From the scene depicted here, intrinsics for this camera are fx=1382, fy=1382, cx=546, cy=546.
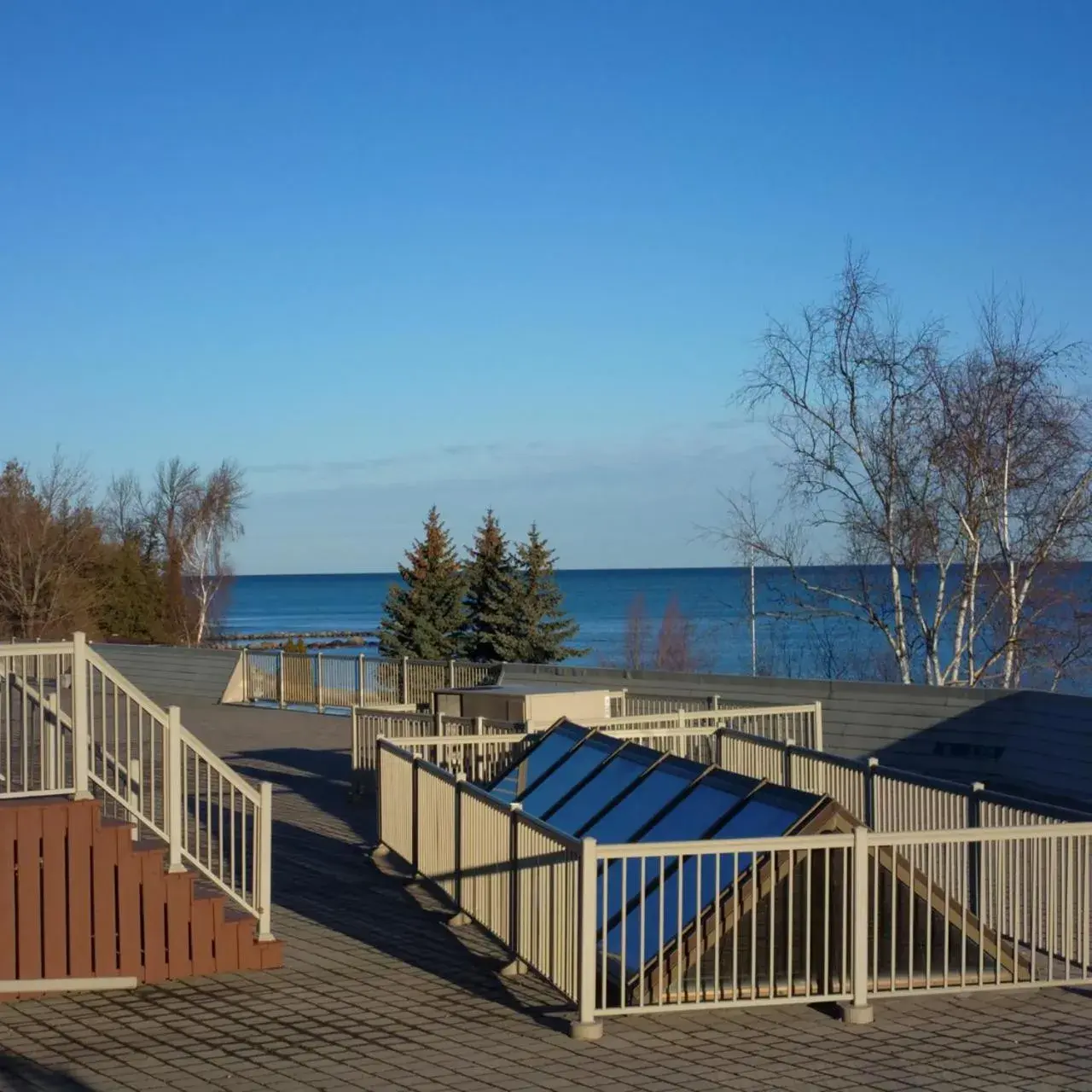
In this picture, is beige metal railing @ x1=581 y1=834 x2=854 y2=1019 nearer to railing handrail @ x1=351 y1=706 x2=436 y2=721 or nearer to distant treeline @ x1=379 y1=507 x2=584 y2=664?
railing handrail @ x1=351 y1=706 x2=436 y2=721

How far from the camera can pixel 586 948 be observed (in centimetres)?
713

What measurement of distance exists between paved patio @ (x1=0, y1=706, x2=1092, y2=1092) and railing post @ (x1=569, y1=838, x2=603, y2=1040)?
0.09 m

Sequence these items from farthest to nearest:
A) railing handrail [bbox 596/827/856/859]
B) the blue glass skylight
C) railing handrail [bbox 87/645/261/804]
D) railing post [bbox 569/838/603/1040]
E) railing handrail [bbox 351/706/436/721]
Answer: railing handrail [bbox 351/706/436/721] → railing handrail [bbox 87/645/261/804] → the blue glass skylight → railing handrail [bbox 596/827/856/859] → railing post [bbox 569/838/603/1040]

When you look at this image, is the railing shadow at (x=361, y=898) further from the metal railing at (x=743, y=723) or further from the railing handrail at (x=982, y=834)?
the metal railing at (x=743, y=723)

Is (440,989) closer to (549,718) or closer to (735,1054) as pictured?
(735,1054)

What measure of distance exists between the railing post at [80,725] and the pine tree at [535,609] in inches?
1513

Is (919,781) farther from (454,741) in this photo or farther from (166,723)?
(166,723)

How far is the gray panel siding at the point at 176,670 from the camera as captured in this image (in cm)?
3098

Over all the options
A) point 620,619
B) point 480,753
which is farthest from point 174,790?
point 620,619

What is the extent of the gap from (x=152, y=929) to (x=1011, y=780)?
11.4 m

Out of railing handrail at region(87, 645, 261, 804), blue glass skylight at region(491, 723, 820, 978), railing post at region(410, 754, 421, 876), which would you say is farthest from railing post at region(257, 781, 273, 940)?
blue glass skylight at region(491, 723, 820, 978)

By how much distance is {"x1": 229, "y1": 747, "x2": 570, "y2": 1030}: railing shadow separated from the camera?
849 centimetres

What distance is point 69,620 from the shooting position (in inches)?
2069

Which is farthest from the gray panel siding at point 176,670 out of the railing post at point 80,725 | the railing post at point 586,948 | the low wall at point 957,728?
the railing post at point 586,948
